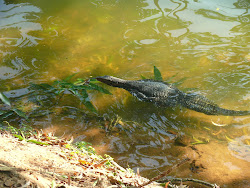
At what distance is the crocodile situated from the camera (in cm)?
436

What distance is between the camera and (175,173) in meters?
3.09

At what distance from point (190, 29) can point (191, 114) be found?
3.34m

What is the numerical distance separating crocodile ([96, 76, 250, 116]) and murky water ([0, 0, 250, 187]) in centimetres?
15

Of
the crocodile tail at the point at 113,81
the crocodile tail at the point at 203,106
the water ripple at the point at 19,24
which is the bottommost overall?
the crocodile tail at the point at 203,106

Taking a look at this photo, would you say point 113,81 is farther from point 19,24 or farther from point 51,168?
point 19,24

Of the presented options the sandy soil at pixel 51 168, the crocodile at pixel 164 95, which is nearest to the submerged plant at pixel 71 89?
the crocodile at pixel 164 95

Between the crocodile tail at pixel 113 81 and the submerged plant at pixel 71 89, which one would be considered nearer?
the submerged plant at pixel 71 89

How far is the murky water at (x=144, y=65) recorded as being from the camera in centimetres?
351

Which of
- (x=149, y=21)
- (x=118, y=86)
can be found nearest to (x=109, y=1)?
(x=149, y=21)

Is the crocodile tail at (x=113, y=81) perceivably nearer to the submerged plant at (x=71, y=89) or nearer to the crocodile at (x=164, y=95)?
the crocodile at (x=164, y=95)

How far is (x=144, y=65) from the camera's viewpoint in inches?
222

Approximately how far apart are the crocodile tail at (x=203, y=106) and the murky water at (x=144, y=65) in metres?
0.12

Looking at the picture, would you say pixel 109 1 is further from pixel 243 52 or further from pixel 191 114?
pixel 191 114

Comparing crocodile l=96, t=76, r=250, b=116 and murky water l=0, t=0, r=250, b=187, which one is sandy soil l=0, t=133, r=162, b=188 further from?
crocodile l=96, t=76, r=250, b=116
